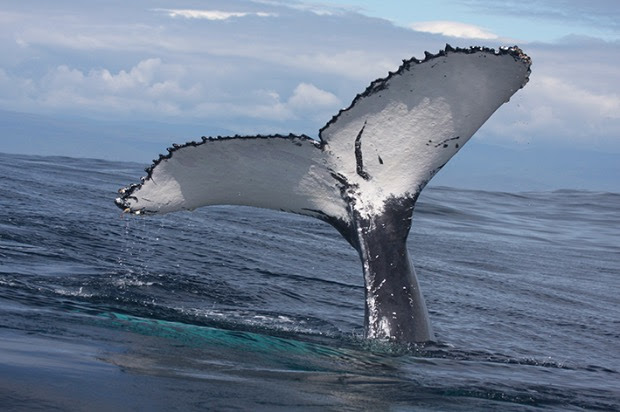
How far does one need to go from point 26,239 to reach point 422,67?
5.00 meters

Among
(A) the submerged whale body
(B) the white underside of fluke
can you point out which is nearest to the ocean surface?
(A) the submerged whale body

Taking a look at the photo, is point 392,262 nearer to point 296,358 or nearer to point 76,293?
point 296,358

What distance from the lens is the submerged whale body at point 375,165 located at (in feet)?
14.1

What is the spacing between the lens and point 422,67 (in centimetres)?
426

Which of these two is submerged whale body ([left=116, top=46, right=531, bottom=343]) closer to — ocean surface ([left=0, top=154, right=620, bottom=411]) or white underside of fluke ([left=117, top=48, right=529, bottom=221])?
white underside of fluke ([left=117, top=48, right=529, bottom=221])

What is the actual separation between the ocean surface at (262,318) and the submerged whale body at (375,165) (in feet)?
1.33

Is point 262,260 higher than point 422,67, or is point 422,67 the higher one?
point 422,67

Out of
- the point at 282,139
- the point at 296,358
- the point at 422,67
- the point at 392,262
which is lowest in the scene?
the point at 296,358

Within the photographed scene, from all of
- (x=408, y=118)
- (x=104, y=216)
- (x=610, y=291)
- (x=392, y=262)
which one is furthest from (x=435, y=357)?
(x=104, y=216)

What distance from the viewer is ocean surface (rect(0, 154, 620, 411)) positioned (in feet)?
12.1

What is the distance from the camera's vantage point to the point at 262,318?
605 cm

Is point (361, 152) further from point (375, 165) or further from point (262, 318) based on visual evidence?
point (262, 318)

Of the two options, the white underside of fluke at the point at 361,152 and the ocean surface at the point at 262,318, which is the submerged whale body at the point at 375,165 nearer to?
the white underside of fluke at the point at 361,152

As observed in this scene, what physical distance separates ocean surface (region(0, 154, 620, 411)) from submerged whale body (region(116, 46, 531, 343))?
16.0 inches
